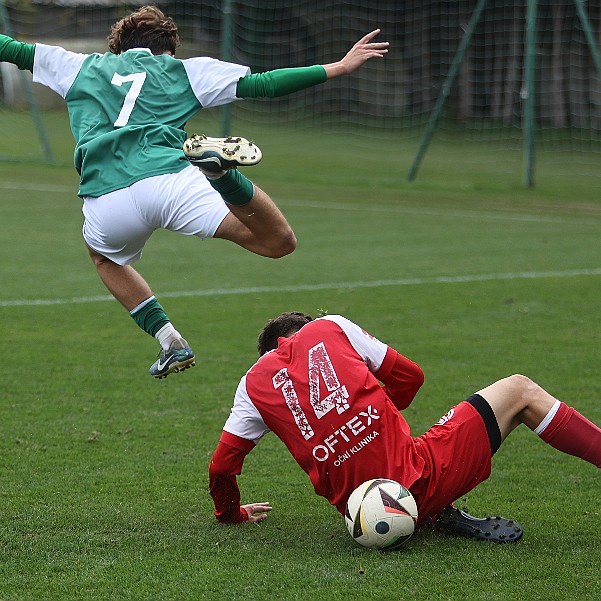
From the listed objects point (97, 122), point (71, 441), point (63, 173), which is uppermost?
point (97, 122)

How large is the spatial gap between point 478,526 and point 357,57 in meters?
2.63

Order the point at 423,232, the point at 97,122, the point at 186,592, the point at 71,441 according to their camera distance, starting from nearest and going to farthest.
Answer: the point at 186,592
the point at 97,122
the point at 71,441
the point at 423,232

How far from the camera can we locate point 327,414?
14.3ft

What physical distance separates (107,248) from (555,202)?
13759 mm

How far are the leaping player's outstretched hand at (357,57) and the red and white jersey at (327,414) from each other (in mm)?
1685

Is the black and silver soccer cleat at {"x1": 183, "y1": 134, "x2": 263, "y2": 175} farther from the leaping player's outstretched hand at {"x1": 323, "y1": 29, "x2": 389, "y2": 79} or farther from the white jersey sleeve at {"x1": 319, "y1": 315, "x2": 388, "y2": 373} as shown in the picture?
the white jersey sleeve at {"x1": 319, "y1": 315, "x2": 388, "y2": 373}

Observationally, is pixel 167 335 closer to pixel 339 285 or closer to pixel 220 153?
pixel 220 153

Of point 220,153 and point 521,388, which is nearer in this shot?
point 521,388

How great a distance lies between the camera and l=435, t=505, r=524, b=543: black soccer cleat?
4.49m

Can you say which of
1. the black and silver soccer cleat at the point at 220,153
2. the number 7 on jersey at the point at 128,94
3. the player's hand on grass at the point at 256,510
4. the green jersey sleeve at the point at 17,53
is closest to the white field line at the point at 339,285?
the green jersey sleeve at the point at 17,53

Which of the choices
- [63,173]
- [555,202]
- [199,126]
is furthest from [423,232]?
[199,126]

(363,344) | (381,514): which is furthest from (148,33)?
(381,514)

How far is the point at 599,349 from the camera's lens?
8.41 m

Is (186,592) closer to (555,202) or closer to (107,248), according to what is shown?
(107,248)
